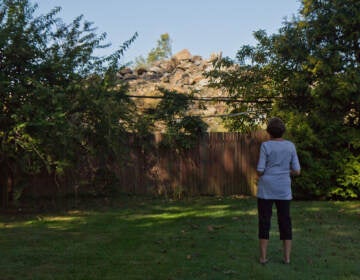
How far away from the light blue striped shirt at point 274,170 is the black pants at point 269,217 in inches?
3.1

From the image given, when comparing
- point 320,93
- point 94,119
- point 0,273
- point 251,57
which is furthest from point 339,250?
point 251,57

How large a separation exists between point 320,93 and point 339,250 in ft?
22.7

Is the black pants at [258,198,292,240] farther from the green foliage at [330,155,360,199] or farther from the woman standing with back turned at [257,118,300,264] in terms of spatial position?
the green foliage at [330,155,360,199]

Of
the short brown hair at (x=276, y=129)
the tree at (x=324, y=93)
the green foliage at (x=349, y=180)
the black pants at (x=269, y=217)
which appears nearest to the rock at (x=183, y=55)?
the tree at (x=324, y=93)

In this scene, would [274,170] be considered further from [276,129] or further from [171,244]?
[171,244]

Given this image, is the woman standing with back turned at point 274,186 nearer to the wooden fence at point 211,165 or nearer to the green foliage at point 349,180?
the green foliage at point 349,180

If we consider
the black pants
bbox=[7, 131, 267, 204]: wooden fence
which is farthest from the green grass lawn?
bbox=[7, 131, 267, 204]: wooden fence

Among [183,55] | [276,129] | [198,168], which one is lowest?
[198,168]

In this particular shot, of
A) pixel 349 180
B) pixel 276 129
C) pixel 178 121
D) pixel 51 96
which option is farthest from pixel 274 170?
pixel 178 121

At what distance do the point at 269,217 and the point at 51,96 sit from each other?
5556 mm

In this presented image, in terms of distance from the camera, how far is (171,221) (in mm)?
9391

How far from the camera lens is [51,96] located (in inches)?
377

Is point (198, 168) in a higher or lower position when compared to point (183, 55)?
lower

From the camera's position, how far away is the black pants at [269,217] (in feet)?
18.6
